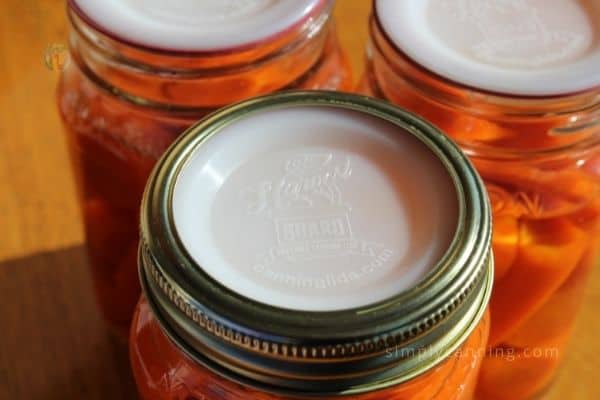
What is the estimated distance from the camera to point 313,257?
336 millimetres

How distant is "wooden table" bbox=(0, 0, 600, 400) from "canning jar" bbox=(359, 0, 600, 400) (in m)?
0.12

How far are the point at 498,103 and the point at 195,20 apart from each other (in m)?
0.16

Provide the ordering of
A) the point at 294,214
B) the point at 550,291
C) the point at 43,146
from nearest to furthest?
the point at 294,214 < the point at 550,291 < the point at 43,146

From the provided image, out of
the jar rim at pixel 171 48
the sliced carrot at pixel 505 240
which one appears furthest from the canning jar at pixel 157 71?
the sliced carrot at pixel 505 240

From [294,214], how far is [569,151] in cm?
17

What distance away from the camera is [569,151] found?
437mm

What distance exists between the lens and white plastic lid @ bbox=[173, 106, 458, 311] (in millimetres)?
326

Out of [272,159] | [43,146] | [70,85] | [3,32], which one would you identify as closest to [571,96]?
[272,159]

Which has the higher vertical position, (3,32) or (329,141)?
(329,141)

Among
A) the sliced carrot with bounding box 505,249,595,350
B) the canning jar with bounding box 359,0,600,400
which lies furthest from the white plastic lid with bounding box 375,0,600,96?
the sliced carrot with bounding box 505,249,595,350

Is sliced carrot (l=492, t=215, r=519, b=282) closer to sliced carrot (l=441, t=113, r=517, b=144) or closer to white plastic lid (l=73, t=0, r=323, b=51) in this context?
sliced carrot (l=441, t=113, r=517, b=144)

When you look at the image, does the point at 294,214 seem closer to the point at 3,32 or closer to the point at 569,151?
the point at 569,151

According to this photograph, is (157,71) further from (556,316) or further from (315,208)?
(556,316)

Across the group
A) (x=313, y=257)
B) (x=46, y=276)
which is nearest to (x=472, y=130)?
(x=313, y=257)
